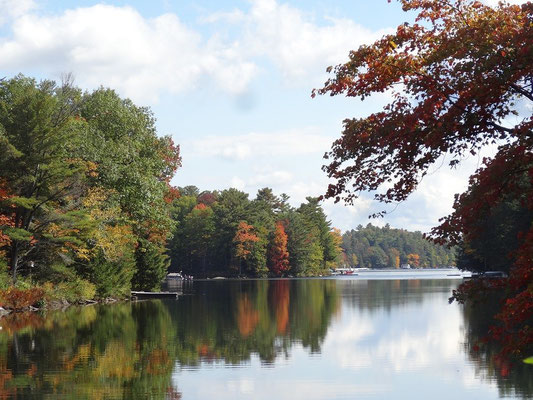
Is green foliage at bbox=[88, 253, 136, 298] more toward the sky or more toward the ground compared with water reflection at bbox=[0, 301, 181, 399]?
more toward the sky

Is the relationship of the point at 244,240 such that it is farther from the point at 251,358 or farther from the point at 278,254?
the point at 251,358

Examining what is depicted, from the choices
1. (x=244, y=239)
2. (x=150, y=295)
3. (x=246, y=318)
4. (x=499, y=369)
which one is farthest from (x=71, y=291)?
(x=244, y=239)

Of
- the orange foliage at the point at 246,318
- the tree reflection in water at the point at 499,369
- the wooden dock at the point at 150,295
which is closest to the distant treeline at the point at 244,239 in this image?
the wooden dock at the point at 150,295

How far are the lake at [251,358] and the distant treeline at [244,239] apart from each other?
3246 inches

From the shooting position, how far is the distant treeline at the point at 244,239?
395 ft

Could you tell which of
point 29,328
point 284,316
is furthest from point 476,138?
point 284,316

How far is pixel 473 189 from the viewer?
1200 cm

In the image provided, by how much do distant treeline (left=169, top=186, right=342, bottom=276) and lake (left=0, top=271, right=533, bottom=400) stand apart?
82.4 meters

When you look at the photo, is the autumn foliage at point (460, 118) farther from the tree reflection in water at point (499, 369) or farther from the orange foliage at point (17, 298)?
the orange foliage at point (17, 298)

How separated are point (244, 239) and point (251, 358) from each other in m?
96.5

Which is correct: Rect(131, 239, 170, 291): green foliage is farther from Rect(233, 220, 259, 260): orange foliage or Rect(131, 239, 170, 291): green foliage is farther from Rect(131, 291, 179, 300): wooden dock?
Rect(233, 220, 259, 260): orange foliage

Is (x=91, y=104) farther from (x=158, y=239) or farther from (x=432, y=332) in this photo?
(x=432, y=332)

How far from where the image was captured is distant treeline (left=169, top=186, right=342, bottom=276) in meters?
120

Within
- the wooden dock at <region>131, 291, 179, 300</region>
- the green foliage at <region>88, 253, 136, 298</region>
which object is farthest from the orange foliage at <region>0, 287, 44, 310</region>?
the wooden dock at <region>131, 291, 179, 300</region>
